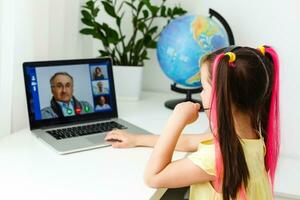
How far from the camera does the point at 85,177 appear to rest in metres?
0.98

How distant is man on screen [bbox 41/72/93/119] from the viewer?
1.32 m

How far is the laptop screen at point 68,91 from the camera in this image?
1.29 meters

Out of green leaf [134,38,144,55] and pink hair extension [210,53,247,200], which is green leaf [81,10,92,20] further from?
pink hair extension [210,53,247,200]

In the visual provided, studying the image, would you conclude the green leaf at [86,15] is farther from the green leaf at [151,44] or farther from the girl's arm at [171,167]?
the girl's arm at [171,167]

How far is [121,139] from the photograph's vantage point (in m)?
1.19

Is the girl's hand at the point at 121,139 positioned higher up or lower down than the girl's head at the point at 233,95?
lower down

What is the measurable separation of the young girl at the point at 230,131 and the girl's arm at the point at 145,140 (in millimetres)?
181

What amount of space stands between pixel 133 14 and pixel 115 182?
103cm

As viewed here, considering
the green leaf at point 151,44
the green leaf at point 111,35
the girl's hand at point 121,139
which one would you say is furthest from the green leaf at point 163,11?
the girl's hand at point 121,139

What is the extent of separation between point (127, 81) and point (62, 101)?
0.42 metres

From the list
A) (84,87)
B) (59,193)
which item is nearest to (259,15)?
(84,87)

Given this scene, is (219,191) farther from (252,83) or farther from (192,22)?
(192,22)

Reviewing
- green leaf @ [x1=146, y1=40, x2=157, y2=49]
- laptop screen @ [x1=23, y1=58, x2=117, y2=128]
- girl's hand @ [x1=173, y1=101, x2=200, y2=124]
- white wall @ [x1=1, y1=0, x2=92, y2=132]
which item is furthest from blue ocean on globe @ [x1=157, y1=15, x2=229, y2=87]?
girl's hand @ [x1=173, y1=101, x2=200, y2=124]
